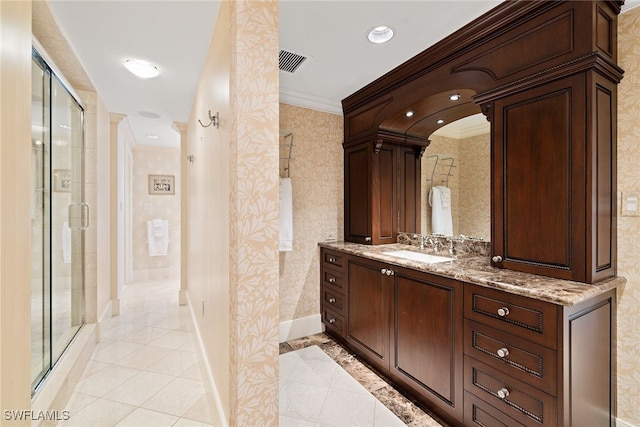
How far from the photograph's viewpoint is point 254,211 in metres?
1.18

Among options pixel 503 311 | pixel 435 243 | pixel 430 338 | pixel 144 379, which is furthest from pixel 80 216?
pixel 503 311

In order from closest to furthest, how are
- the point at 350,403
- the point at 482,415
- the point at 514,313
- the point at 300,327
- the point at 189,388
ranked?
the point at 514,313 → the point at 482,415 → the point at 350,403 → the point at 189,388 → the point at 300,327

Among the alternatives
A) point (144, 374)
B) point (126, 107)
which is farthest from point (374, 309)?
point (126, 107)

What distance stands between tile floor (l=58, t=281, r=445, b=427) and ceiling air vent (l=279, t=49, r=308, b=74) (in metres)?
2.36

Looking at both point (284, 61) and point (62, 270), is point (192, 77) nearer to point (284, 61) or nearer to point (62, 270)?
point (284, 61)

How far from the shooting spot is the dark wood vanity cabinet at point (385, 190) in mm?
2703

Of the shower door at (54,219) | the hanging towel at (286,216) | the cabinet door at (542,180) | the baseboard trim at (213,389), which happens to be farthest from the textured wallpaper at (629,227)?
the shower door at (54,219)

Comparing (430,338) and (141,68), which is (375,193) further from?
(141,68)

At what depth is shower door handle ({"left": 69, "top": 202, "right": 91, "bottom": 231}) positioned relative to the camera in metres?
2.46

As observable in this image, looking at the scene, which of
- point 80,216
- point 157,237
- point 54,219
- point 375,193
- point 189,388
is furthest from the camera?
point 157,237

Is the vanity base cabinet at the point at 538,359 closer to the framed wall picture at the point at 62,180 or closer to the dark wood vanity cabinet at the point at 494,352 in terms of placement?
the dark wood vanity cabinet at the point at 494,352

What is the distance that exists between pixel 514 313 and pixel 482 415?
0.58 metres

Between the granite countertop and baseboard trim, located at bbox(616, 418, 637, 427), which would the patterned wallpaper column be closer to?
the granite countertop

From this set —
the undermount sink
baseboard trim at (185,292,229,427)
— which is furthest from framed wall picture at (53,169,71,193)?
the undermount sink
